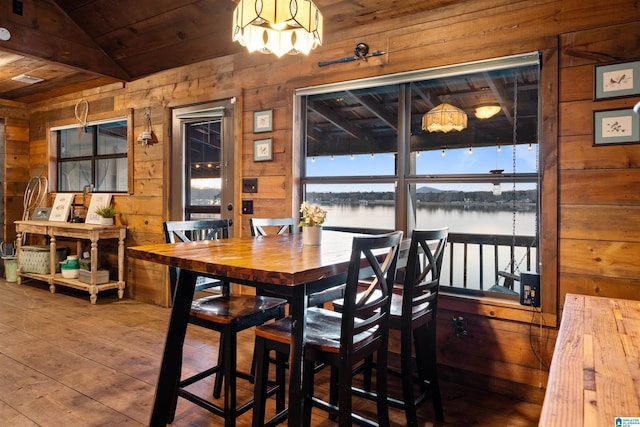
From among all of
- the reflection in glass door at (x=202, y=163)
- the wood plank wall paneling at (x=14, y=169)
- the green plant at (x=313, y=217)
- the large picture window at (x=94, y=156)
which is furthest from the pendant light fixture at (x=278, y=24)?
the wood plank wall paneling at (x=14, y=169)

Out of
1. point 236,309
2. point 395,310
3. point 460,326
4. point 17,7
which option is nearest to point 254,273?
point 236,309

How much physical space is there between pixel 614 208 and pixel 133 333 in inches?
139

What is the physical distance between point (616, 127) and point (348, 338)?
188 cm

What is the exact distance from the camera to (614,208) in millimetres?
2266

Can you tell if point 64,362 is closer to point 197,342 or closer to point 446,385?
point 197,342

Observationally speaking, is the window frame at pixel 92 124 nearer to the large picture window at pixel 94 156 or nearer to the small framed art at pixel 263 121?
the large picture window at pixel 94 156

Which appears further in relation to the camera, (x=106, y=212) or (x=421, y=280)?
(x=106, y=212)

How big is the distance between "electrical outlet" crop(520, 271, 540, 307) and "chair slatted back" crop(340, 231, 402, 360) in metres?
1.12

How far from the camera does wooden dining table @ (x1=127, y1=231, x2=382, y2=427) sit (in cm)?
154

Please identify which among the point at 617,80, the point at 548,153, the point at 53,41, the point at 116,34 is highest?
the point at 116,34

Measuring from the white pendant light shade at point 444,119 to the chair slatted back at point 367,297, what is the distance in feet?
4.71

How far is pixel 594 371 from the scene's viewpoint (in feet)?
3.21

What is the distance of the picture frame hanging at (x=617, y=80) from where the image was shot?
2.21m

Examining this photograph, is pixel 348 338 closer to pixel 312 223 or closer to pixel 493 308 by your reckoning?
pixel 312 223
